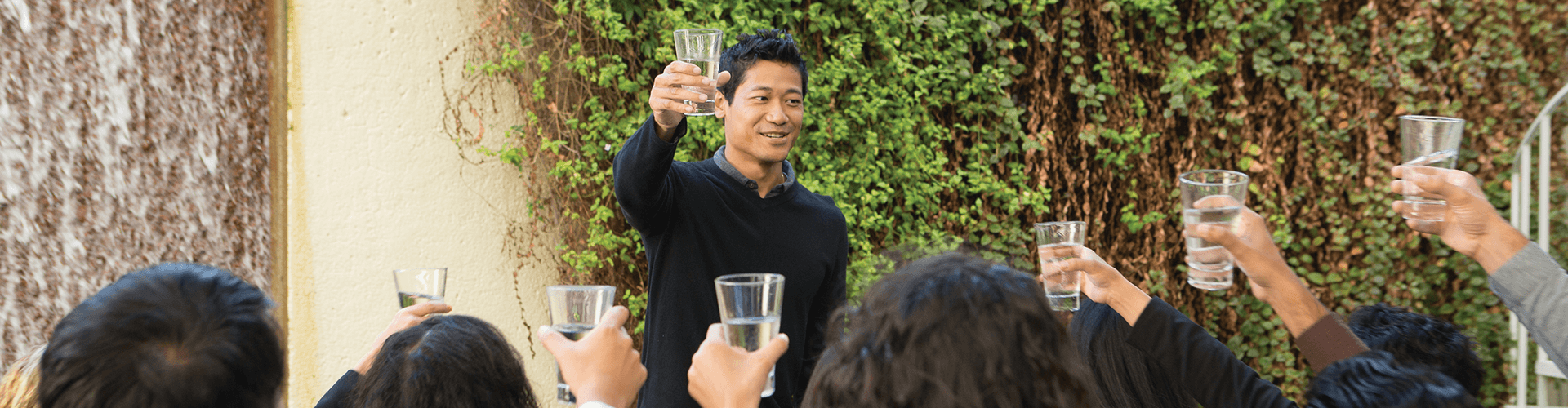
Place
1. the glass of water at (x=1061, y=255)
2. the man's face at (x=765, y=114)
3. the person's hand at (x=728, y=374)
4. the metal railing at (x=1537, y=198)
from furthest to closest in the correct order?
the metal railing at (x=1537, y=198) < the man's face at (x=765, y=114) < the glass of water at (x=1061, y=255) < the person's hand at (x=728, y=374)

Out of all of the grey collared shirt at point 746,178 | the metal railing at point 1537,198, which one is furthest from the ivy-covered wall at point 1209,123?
the grey collared shirt at point 746,178

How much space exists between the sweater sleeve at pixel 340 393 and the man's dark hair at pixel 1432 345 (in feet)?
5.80

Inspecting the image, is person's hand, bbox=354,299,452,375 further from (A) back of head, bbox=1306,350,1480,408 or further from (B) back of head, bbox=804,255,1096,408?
(A) back of head, bbox=1306,350,1480,408

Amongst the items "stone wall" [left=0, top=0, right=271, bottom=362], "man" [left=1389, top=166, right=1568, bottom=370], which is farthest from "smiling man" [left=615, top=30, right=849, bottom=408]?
"stone wall" [left=0, top=0, right=271, bottom=362]

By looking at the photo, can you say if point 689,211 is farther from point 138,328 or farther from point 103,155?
point 103,155

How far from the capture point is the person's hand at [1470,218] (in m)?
1.60

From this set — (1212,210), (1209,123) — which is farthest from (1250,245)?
(1209,123)

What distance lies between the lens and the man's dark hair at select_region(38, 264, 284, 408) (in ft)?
3.48

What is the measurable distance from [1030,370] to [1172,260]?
3562 mm

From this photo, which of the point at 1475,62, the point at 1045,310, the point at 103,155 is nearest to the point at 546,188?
the point at 103,155

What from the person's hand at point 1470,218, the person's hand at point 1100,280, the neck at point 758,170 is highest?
the neck at point 758,170

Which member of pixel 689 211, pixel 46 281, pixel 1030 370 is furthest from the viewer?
pixel 46 281

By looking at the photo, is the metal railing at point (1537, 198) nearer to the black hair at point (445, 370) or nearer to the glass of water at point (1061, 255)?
the glass of water at point (1061, 255)

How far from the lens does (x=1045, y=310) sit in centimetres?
105
